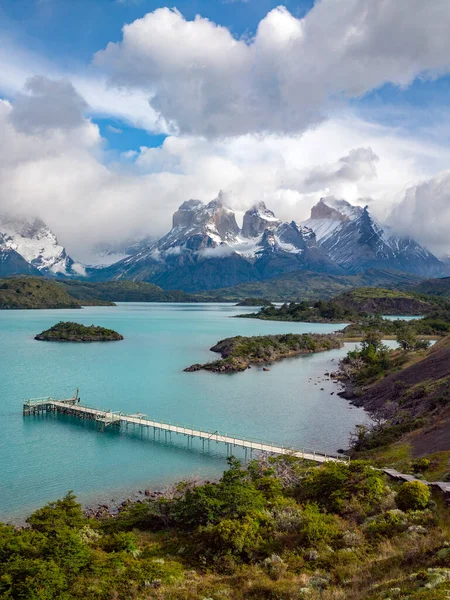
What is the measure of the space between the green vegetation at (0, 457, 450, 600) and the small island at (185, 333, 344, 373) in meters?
67.8

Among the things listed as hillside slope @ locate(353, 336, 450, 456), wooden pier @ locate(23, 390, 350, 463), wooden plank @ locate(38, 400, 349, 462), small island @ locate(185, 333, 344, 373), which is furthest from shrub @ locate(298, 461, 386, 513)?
small island @ locate(185, 333, 344, 373)

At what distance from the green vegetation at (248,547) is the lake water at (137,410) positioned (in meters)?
11.7

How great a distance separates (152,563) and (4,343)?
124 meters

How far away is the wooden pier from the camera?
153ft

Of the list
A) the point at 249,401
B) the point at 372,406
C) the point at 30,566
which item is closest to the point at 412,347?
the point at 372,406

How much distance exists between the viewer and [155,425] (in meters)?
57.2

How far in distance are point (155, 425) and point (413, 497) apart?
36.7 metres

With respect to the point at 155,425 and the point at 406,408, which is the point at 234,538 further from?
the point at 406,408

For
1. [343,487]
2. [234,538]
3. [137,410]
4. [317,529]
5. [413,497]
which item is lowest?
[137,410]

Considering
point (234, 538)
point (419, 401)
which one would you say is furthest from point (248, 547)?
point (419, 401)

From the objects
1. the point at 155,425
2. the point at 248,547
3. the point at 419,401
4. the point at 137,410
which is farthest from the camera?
the point at 137,410

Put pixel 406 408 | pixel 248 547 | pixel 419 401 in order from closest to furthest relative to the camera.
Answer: pixel 248 547, pixel 419 401, pixel 406 408

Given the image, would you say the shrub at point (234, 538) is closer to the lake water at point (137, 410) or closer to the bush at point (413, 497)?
the bush at point (413, 497)

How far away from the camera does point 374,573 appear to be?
2005cm
